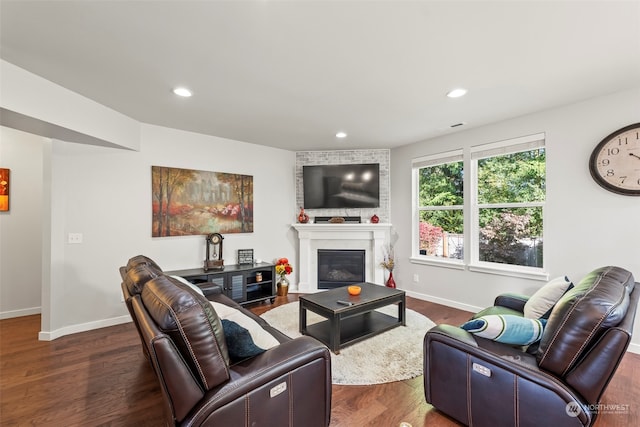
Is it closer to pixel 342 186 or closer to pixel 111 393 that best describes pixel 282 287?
pixel 342 186

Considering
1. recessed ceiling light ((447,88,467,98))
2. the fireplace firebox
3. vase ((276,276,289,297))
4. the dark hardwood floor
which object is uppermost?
recessed ceiling light ((447,88,467,98))

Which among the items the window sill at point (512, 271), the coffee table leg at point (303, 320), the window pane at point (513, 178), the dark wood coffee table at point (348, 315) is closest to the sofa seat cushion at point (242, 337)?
the dark wood coffee table at point (348, 315)

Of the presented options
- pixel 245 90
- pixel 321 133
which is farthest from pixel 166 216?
pixel 321 133

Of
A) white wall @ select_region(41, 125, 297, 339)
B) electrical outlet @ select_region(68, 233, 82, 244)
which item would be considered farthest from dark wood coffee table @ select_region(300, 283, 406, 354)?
electrical outlet @ select_region(68, 233, 82, 244)

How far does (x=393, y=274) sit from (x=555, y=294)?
2.92 meters

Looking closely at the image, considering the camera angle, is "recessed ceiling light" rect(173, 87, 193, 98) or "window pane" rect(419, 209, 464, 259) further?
"window pane" rect(419, 209, 464, 259)

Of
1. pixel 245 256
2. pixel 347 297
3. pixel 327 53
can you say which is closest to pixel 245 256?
pixel 245 256

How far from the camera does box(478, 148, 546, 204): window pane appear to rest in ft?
11.2

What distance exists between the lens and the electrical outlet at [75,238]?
3.22 metres

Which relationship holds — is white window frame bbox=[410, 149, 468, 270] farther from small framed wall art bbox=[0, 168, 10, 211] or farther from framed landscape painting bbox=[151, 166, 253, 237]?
small framed wall art bbox=[0, 168, 10, 211]

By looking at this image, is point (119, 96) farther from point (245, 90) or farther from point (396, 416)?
point (396, 416)

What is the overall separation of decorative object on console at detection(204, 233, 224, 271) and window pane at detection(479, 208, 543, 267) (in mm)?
3785

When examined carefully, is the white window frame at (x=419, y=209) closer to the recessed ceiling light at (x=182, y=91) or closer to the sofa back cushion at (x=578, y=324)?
the sofa back cushion at (x=578, y=324)

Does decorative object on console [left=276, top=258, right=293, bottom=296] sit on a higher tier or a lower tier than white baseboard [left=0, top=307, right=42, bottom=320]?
higher
